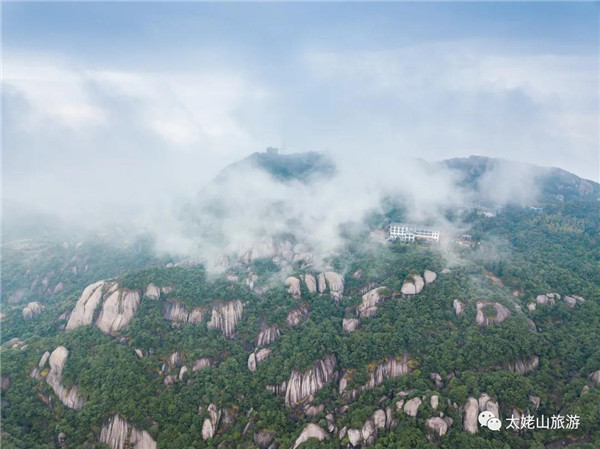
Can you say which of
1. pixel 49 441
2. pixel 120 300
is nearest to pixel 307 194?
pixel 120 300

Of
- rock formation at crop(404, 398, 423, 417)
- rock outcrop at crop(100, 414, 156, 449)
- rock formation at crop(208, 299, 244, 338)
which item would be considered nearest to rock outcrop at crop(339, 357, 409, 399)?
rock formation at crop(404, 398, 423, 417)

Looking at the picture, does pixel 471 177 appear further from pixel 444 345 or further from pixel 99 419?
pixel 99 419

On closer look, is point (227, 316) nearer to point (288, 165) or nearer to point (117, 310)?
point (117, 310)

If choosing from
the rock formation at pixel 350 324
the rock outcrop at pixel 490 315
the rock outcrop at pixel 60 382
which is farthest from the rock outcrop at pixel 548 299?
the rock outcrop at pixel 60 382

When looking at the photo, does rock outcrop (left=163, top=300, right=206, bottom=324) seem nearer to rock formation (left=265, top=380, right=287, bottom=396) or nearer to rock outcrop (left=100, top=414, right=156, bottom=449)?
rock formation (left=265, top=380, right=287, bottom=396)

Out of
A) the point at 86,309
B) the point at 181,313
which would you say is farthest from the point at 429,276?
the point at 86,309

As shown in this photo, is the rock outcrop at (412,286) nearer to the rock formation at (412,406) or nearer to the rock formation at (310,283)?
the rock formation at (310,283)
